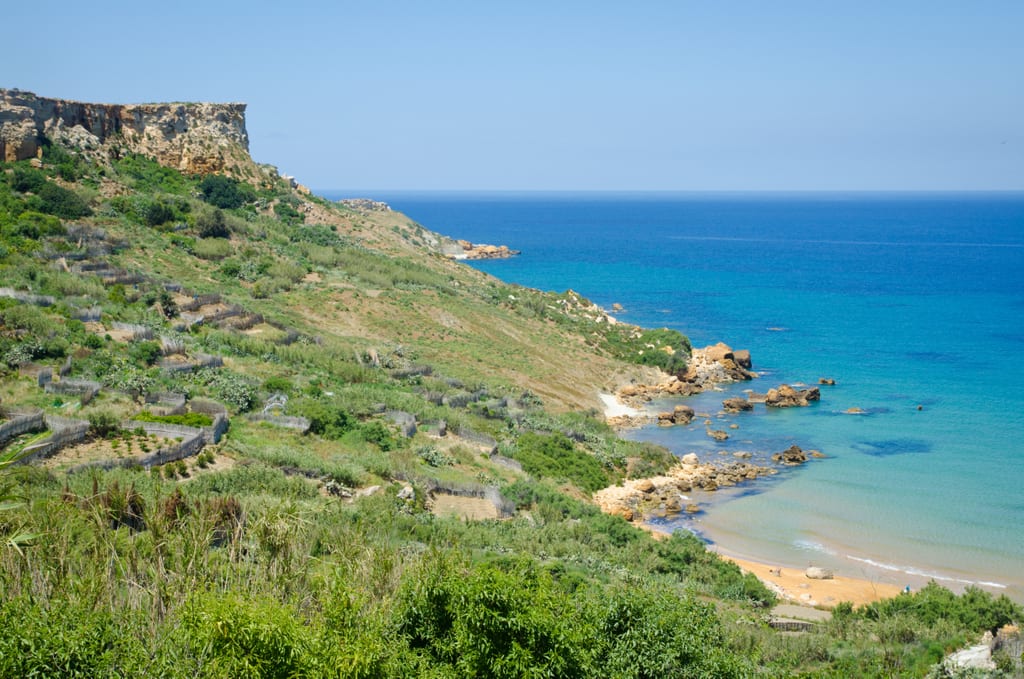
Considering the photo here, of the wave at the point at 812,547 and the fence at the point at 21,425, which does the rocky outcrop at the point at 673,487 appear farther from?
the fence at the point at 21,425

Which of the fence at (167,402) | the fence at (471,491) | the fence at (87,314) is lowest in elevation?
the fence at (471,491)

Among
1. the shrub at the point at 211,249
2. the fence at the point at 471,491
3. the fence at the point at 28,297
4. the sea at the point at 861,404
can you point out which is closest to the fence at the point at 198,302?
the fence at the point at 28,297

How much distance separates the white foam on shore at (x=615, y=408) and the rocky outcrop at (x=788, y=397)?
755 centimetres

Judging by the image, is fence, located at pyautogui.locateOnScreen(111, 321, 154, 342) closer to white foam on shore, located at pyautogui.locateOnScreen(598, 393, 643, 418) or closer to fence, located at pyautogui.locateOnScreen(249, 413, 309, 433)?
fence, located at pyautogui.locateOnScreen(249, 413, 309, 433)

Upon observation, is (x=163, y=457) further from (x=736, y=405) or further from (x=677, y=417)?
(x=736, y=405)

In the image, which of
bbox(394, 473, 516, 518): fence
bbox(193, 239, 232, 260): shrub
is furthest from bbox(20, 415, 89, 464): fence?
bbox(193, 239, 232, 260): shrub

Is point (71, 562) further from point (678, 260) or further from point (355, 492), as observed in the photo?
point (678, 260)

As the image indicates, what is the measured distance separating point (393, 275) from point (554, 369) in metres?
14.7

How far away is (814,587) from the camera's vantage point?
2295cm

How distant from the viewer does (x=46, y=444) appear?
1923cm

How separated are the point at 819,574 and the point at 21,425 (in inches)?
863

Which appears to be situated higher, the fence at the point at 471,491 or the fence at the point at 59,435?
the fence at the point at 59,435

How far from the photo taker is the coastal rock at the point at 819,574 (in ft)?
78.0

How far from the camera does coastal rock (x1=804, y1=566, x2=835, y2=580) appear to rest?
2377cm
